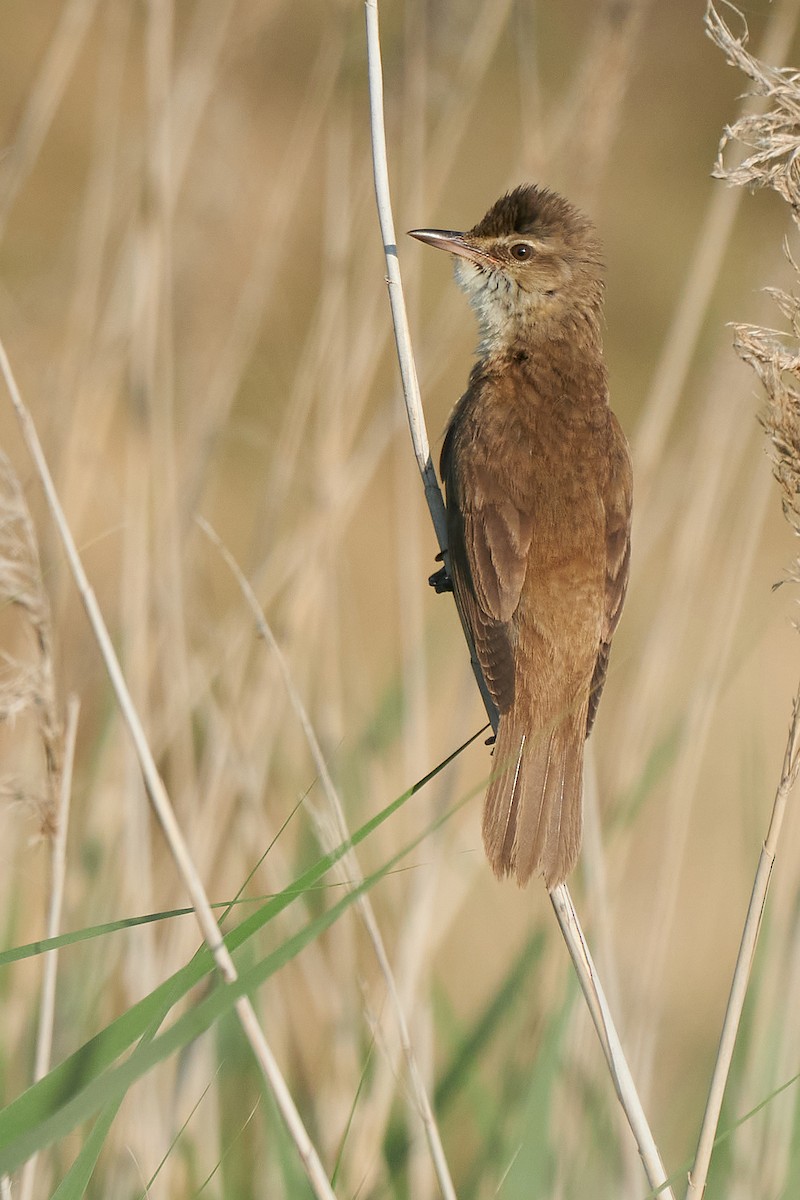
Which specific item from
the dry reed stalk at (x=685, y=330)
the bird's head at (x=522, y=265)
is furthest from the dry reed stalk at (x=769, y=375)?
the dry reed stalk at (x=685, y=330)

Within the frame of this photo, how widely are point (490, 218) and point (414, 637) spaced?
2.74 feet

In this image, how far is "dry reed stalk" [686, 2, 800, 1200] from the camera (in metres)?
1.47

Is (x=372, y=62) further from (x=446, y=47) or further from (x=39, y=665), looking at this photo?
(x=446, y=47)

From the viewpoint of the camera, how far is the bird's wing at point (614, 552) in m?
2.36

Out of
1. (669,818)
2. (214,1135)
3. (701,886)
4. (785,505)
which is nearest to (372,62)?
(785,505)

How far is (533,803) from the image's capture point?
6.90 feet

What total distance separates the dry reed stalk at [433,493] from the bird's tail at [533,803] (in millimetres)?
100

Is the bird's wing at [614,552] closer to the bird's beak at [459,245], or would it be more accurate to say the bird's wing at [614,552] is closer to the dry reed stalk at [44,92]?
the bird's beak at [459,245]

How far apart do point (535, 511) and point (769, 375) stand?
2.78ft

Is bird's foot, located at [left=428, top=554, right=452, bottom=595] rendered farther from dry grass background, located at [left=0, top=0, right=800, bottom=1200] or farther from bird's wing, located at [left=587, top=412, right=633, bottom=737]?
bird's wing, located at [left=587, top=412, right=633, bottom=737]

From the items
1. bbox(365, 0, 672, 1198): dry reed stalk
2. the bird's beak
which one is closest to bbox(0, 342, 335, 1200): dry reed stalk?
bbox(365, 0, 672, 1198): dry reed stalk

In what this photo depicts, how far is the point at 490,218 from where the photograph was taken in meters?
2.62

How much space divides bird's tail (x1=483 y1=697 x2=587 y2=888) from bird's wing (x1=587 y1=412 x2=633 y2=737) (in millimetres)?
142

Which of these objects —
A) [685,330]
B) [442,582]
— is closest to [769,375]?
[442,582]
